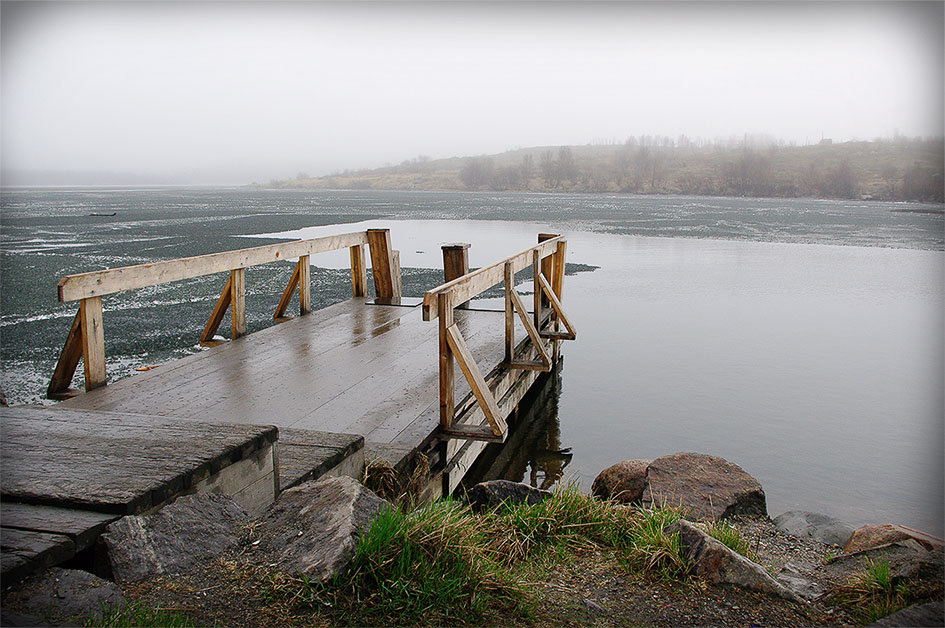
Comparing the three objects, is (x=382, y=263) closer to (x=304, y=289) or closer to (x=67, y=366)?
(x=304, y=289)

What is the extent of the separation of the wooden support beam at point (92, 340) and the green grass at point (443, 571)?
338 cm

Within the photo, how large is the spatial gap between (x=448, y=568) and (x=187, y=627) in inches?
40.2

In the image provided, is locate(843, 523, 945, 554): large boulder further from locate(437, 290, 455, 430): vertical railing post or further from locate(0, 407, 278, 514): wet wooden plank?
locate(0, 407, 278, 514): wet wooden plank

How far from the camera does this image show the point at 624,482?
6453mm

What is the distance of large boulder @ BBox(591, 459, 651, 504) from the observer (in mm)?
6328

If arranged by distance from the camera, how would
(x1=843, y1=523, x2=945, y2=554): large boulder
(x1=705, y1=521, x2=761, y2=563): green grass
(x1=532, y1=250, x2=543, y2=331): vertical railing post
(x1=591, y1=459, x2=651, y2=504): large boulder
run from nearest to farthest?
(x1=705, y1=521, x2=761, y2=563): green grass
(x1=843, y1=523, x2=945, y2=554): large boulder
(x1=591, y1=459, x2=651, y2=504): large boulder
(x1=532, y1=250, x2=543, y2=331): vertical railing post

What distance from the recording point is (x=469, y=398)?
20.6 feet

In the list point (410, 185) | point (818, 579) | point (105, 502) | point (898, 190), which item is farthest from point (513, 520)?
point (410, 185)

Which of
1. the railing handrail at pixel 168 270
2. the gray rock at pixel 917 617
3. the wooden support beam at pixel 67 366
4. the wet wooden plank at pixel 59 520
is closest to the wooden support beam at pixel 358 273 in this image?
the railing handrail at pixel 168 270

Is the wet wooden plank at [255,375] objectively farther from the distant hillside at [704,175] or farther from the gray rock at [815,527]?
the distant hillside at [704,175]

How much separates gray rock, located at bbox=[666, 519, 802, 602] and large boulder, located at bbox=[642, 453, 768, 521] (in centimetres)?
188

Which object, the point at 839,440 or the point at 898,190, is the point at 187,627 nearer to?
the point at 839,440

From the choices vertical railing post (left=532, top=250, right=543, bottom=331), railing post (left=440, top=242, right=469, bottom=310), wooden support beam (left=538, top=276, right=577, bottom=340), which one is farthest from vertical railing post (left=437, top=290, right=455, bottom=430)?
railing post (left=440, top=242, right=469, bottom=310)

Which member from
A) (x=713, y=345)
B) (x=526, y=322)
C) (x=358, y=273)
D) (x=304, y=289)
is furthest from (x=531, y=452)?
(x=713, y=345)
